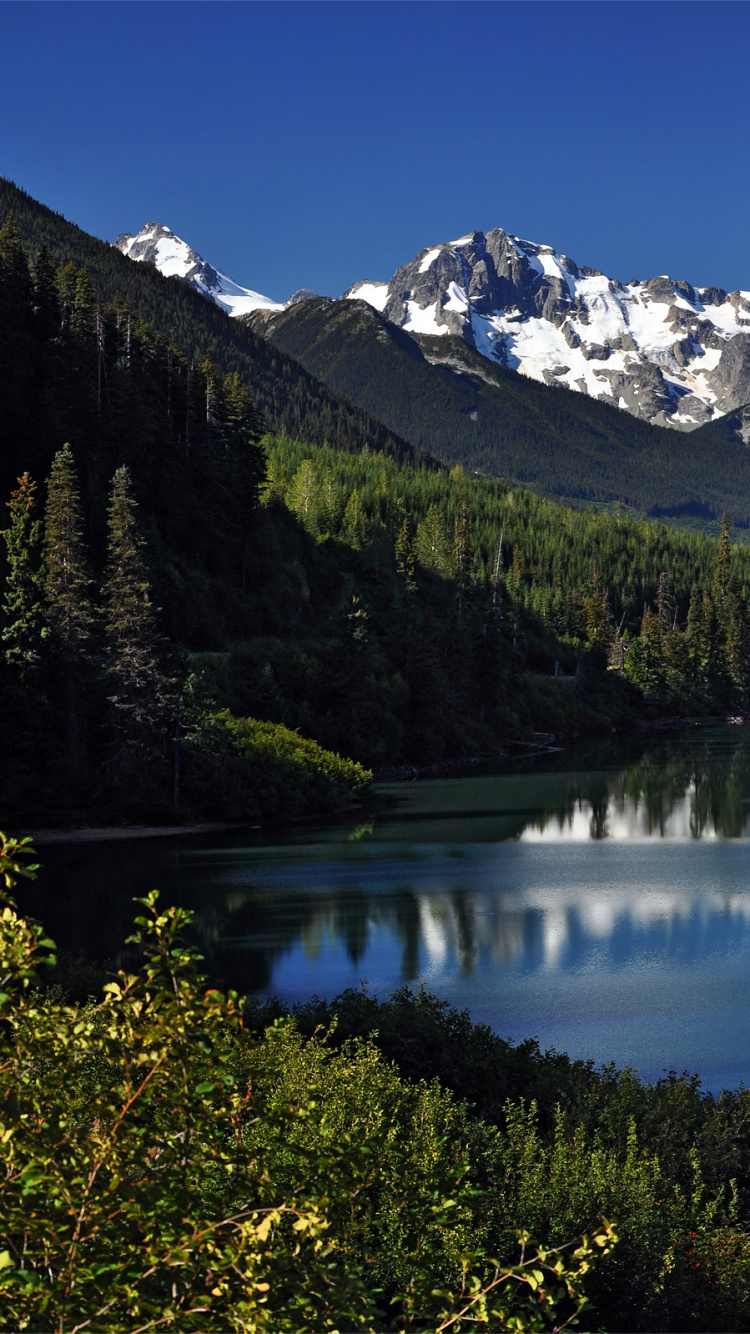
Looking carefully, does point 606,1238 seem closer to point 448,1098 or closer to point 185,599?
point 448,1098

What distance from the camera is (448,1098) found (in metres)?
15.1

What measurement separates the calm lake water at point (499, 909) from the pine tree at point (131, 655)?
689 cm

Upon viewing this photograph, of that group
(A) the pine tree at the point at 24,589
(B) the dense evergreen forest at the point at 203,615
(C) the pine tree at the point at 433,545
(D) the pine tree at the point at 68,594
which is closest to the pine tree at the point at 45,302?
(B) the dense evergreen forest at the point at 203,615

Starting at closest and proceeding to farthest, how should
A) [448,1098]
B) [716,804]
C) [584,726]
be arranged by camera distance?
1. [448,1098]
2. [716,804]
3. [584,726]

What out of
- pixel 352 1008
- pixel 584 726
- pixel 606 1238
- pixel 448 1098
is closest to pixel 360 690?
pixel 584 726

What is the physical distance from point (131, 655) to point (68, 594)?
4.69 meters

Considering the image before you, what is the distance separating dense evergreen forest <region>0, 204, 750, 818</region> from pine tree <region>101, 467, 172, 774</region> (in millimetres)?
119

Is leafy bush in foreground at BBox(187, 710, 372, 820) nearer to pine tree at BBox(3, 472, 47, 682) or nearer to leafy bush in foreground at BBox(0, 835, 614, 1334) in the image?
pine tree at BBox(3, 472, 47, 682)

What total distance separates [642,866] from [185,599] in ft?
124

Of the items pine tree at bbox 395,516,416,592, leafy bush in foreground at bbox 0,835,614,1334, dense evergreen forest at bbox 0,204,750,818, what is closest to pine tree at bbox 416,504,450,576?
dense evergreen forest at bbox 0,204,750,818

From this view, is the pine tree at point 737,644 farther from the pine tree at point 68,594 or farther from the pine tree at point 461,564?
the pine tree at point 68,594

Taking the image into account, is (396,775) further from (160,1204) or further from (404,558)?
(160,1204)

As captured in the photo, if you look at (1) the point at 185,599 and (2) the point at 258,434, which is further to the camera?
(2) the point at 258,434

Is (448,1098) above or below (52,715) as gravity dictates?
below
